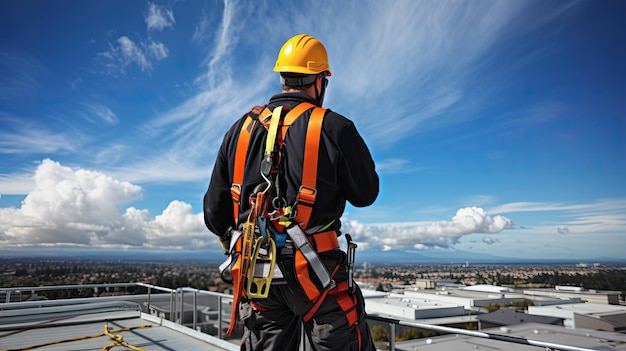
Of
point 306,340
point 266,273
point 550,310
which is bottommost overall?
point 550,310

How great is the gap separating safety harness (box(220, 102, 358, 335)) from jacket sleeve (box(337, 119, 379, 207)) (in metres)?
0.12

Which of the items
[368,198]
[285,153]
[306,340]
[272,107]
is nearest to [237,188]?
[285,153]

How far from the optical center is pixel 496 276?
21.0m

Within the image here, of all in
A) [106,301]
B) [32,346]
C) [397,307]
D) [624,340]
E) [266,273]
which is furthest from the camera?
[397,307]

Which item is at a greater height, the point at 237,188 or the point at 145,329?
the point at 237,188

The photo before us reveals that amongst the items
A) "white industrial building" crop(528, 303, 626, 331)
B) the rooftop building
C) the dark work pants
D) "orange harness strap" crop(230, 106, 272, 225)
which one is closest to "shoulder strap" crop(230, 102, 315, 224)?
"orange harness strap" crop(230, 106, 272, 225)

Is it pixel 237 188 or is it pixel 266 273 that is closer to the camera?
pixel 266 273

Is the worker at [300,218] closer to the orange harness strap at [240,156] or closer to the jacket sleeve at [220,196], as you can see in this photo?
the orange harness strap at [240,156]

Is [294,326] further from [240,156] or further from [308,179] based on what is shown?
[240,156]

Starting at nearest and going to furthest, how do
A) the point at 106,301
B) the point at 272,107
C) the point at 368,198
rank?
the point at 368,198
the point at 272,107
the point at 106,301

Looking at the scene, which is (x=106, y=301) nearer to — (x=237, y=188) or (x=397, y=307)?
(x=237, y=188)

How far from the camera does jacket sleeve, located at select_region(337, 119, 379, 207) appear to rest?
1.61 meters

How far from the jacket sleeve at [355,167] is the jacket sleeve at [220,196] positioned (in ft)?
1.91

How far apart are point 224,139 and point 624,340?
33.8 meters
